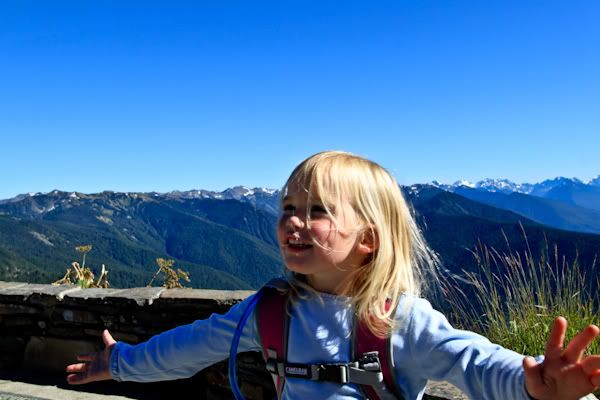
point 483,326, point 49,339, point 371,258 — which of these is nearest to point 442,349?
point 371,258

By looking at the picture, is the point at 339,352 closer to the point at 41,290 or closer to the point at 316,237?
the point at 316,237

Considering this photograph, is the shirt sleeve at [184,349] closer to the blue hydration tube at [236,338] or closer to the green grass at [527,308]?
the blue hydration tube at [236,338]

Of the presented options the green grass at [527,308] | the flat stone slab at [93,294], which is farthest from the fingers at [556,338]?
the flat stone slab at [93,294]

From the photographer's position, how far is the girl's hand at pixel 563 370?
1.02 metres

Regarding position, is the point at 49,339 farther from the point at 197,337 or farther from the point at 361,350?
the point at 361,350

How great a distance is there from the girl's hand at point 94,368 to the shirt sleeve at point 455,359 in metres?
0.93

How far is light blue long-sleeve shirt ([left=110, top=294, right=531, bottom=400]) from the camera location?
4.13 feet

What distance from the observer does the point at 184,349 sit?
168cm

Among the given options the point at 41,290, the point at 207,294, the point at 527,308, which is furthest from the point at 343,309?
the point at 41,290

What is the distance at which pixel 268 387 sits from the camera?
3.89 metres

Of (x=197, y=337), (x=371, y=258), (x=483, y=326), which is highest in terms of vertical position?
(x=371, y=258)

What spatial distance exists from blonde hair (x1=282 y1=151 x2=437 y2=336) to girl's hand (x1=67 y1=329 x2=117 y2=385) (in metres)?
0.64

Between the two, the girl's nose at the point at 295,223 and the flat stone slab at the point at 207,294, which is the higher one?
the girl's nose at the point at 295,223

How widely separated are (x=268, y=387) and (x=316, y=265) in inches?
103
